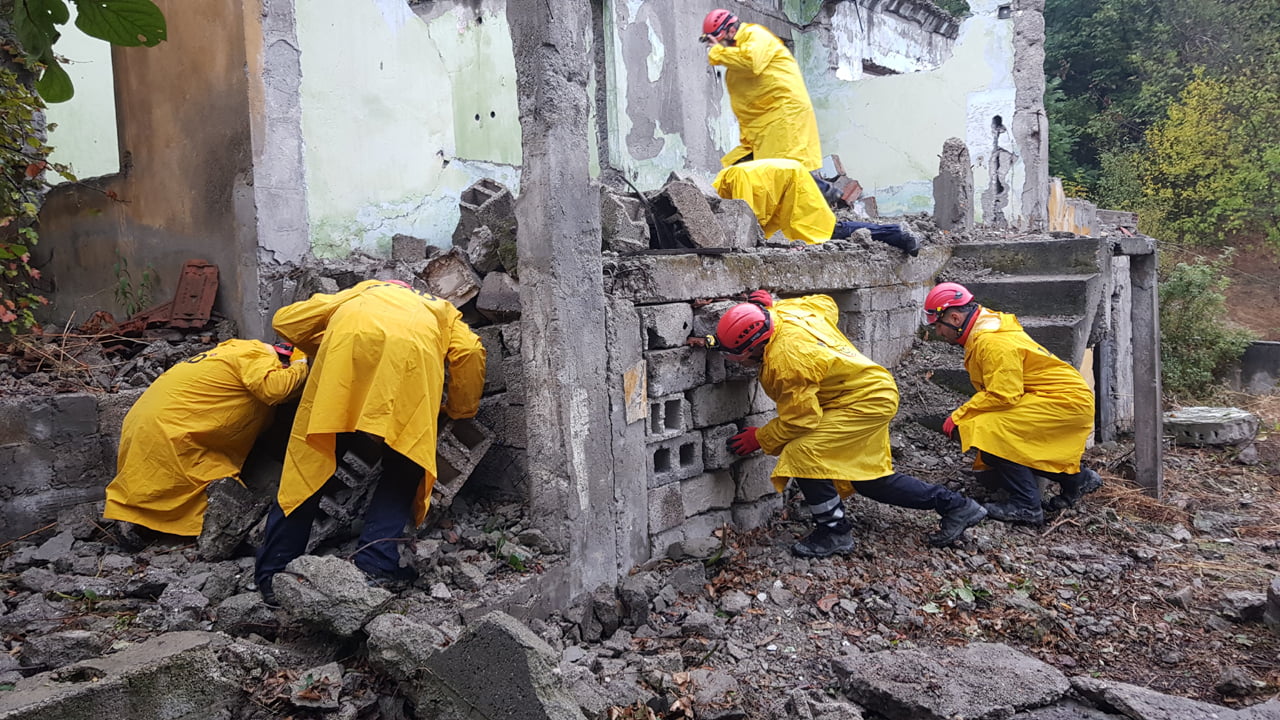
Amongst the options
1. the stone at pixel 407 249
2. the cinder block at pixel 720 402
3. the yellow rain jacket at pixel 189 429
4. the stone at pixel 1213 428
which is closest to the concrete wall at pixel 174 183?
the stone at pixel 407 249

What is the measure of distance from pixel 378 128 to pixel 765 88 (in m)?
2.98

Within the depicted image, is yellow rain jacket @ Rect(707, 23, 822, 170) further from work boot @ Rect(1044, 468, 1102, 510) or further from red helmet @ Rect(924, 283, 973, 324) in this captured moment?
work boot @ Rect(1044, 468, 1102, 510)

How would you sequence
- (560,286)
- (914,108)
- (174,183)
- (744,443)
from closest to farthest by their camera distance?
1. (560,286)
2. (744,443)
3. (174,183)
4. (914,108)

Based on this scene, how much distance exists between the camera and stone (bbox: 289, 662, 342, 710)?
3.19m

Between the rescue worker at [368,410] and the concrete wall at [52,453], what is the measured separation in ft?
5.17

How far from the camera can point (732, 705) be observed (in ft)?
11.6

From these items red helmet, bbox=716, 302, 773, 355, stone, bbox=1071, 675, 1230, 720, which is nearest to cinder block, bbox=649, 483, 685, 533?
red helmet, bbox=716, 302, 773, 355

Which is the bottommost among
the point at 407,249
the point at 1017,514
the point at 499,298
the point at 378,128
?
the point at 1017,514

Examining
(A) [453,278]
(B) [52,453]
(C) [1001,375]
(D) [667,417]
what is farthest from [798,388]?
(B) [52,453]

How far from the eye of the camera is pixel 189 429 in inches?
176

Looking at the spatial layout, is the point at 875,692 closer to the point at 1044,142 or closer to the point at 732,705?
the point at 732,705

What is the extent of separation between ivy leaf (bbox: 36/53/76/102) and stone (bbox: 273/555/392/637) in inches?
84.4

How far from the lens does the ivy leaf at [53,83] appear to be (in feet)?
6.07

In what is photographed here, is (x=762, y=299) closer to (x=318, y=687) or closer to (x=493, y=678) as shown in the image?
(x=493, y=678)
